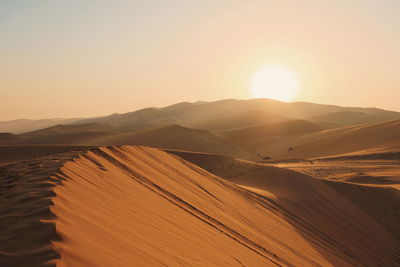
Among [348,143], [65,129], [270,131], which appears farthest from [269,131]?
[65,129]

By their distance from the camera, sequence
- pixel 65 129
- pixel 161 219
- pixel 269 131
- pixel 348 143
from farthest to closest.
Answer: pixel 65 129
pixel 269 131
pixel 348 143
pixel 161 219

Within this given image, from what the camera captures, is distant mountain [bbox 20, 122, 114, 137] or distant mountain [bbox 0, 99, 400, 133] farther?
distant mountain [bbox 0, 99, 400, 133]

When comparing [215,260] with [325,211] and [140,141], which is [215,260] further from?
[140,141]

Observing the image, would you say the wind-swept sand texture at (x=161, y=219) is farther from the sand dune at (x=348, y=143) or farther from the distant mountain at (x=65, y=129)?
the distant mountain at (x=65, y=129)

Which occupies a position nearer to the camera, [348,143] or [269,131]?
[348,143]

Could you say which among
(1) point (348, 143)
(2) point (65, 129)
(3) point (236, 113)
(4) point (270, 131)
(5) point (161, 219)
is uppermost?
(2) point (65, 129)

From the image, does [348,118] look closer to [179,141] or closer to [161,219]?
[179,141]

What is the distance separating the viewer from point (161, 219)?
5.38 meters

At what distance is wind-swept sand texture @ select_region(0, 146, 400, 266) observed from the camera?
11.4 ft

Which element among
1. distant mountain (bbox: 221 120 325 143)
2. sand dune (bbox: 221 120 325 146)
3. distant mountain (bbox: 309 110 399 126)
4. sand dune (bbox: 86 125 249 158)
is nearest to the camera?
sand dune (bbox: 86 125 249 158)

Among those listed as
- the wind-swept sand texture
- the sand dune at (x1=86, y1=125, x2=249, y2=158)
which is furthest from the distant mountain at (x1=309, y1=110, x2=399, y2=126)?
the wind-swept sand texture

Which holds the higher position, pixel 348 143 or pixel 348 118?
pixel 348 143

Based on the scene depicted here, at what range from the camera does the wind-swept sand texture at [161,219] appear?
11.4ft

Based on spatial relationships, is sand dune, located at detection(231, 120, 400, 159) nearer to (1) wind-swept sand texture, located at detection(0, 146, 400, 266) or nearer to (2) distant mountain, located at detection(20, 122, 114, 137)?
(1) wind-swept sand texture, located at detection(0, 146, 400, 266)
